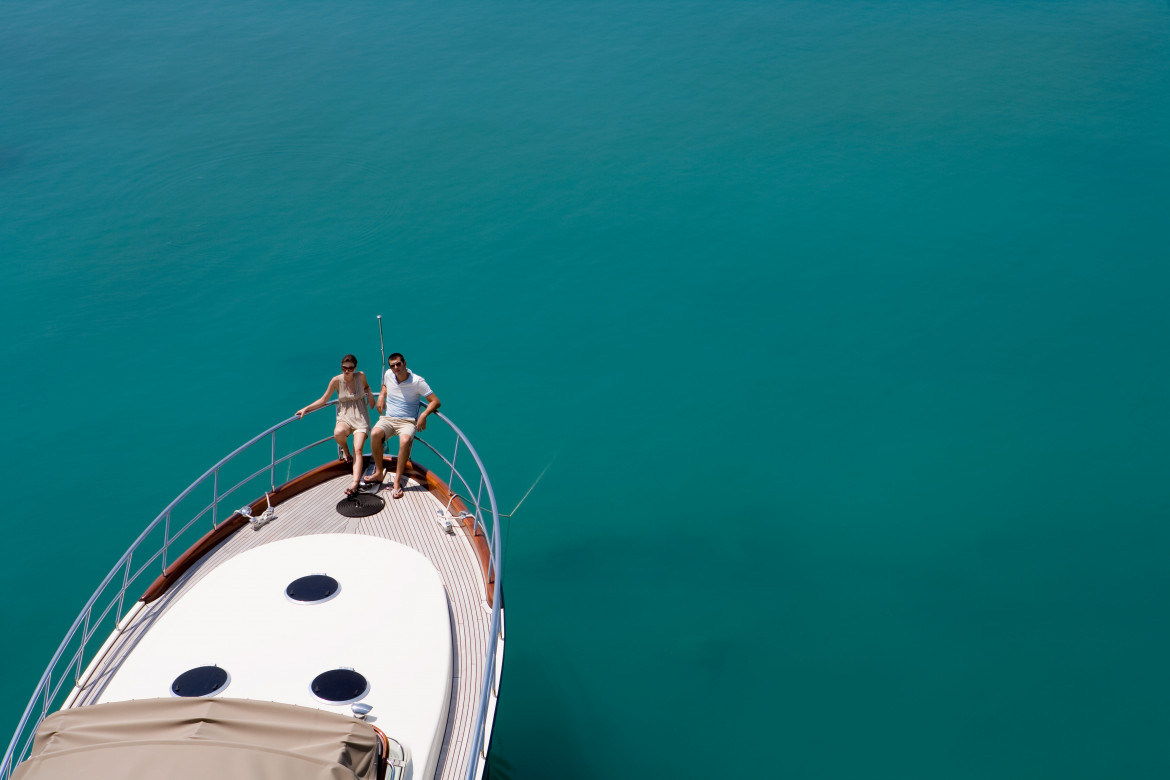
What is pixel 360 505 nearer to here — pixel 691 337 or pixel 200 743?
pixel 200 743

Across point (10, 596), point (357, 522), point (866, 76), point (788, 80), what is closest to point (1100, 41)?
point (866, 76)

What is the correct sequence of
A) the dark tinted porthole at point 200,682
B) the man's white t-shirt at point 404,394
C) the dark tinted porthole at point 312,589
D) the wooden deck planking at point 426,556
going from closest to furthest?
the dark tinted porthole at point 200,682, the wooden deck planking at point 426,556, the dark tinted porthole at point 312,589, the man's white t-shirt at point 404,394

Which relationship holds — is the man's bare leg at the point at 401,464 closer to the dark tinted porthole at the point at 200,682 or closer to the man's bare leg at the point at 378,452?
the man's bare leg at the point at 378,452

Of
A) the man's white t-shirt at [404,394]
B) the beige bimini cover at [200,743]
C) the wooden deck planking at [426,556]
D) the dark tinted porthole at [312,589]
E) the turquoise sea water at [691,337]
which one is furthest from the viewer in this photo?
the turquoise sea water at [691,337]

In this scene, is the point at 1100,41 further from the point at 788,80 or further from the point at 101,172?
the point at 101,172

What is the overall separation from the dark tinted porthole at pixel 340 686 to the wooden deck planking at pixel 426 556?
787mm

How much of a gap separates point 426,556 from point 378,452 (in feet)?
5.15

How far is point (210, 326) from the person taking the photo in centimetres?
1716

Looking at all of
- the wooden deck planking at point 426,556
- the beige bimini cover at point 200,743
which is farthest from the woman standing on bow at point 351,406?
the beige bimini cover at point 200,743

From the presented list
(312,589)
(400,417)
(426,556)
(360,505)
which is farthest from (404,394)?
(312,589)

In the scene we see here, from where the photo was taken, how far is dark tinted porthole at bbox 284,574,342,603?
26.3ft

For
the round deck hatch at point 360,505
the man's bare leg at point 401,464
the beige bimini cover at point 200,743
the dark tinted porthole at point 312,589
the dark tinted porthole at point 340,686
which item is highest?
the man's bare leg at point 401,464

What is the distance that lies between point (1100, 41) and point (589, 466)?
80.6 feet

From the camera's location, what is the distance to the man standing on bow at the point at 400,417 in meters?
9.98
